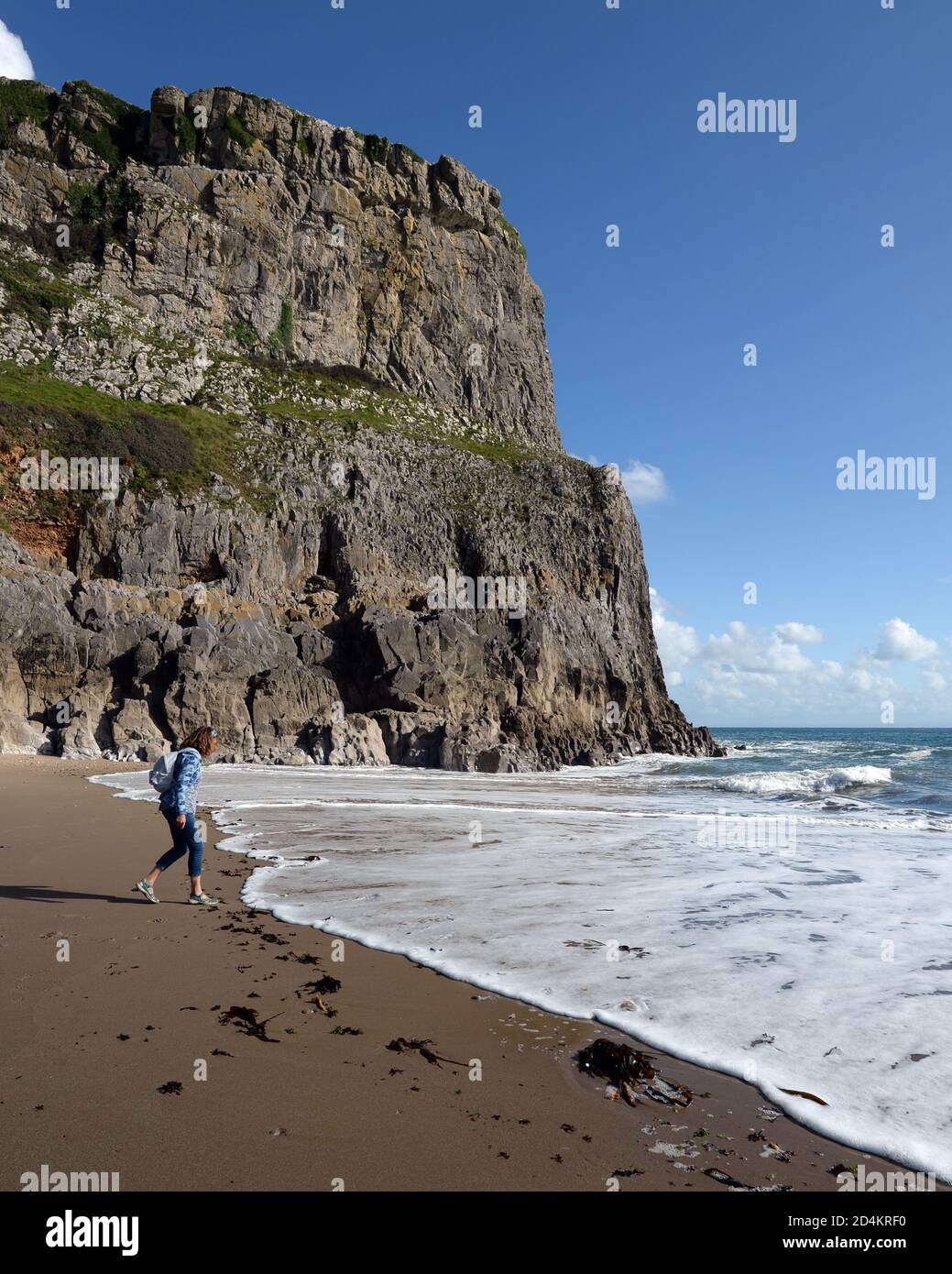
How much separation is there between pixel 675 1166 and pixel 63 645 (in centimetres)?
3197

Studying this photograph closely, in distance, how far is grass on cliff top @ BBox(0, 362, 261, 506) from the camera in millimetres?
38531

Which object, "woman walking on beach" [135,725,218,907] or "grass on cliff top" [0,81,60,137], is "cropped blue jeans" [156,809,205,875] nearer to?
"woman walking on beach" [135,725,218,907]

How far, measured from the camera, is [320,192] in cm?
5869

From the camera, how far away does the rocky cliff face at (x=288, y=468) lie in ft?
106

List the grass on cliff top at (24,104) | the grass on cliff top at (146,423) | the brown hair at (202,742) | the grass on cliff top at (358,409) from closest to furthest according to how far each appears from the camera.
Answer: the brown hair at (202,742), the grass on cliff top at (146,423), the grass on cliff top at (358,409), the grass on cliff top at (24,104)

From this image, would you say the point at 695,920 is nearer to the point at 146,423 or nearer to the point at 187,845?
the point at 187,845

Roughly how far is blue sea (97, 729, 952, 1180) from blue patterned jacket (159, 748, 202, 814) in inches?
48.3

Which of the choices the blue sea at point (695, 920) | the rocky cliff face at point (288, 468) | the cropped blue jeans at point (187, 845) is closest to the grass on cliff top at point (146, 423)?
the rocky cliff face at point (288, 468)

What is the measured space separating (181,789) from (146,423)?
127ft

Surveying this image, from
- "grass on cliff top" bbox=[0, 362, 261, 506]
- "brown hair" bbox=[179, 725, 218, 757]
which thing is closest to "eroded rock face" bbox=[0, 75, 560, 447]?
"grass on cliff top" bbox=[0, 362, 261, 506]

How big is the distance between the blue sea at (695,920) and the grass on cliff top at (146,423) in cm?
2696

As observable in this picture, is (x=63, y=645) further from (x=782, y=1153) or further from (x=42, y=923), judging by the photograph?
(x=782, y=1153)

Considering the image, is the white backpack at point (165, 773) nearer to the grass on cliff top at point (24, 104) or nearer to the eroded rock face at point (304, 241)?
the eroded rock face at point (304, 241)

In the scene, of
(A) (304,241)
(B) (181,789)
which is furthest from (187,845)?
(A) (304,241)
